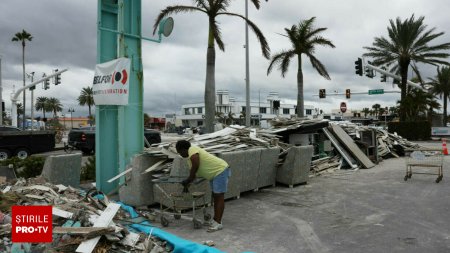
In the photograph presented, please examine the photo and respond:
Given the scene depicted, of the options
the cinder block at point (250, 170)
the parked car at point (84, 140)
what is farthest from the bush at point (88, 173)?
the parked car at point (84, 140)

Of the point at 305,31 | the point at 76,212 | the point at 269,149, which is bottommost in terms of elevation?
the point at 76,212

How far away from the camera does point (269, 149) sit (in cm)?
973

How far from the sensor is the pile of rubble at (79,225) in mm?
4746

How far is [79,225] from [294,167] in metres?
6.19

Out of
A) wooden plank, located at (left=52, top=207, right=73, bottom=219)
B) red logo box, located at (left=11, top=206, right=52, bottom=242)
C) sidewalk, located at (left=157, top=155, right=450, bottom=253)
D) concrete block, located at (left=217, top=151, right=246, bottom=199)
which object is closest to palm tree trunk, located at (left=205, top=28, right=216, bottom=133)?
sidewalk, located at (left=157, top=155, right=450, bottom=253)

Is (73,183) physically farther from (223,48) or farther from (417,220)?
(223,48)

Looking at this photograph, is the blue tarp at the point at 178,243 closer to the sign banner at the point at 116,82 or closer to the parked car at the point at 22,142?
the sign banner at the point at 116,82

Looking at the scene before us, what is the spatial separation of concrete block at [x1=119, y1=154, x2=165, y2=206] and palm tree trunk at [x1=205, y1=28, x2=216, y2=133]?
9598mm

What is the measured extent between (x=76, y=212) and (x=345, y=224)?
14.5ft

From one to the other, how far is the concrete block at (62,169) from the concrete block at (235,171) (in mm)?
3707

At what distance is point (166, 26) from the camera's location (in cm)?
888

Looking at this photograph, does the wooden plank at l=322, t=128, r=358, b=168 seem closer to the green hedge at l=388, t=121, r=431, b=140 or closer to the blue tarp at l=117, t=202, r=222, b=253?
the blue tarp at l=117, t=202, r=222, b=253

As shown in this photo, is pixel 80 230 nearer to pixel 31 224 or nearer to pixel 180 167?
pixel 31 224

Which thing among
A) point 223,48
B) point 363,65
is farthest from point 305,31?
point 223,48
